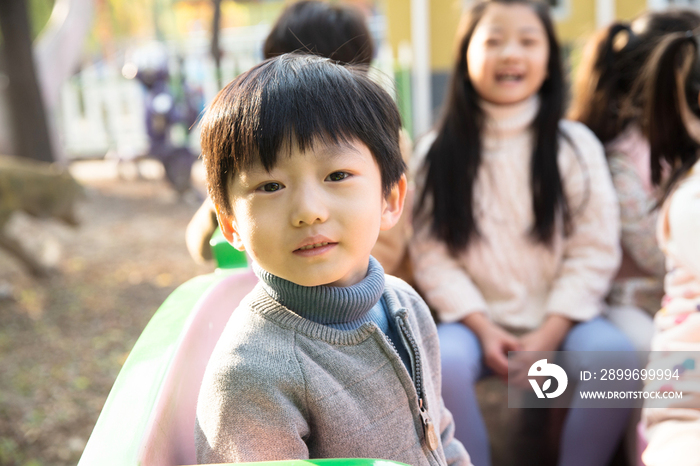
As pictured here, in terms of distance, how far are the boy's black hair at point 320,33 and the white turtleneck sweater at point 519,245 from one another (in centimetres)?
38

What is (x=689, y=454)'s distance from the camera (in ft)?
3.36

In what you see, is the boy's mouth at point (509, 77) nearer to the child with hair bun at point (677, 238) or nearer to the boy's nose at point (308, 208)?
the child with hair bun at point (677, 238)

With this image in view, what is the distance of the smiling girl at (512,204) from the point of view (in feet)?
5.01

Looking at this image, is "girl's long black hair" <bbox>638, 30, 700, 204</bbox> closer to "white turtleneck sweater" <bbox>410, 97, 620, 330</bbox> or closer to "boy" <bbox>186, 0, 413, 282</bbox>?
"white turtleneck sweater" <bbox>410, 97, 620, 330</bbox>

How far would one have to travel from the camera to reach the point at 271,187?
0.75m

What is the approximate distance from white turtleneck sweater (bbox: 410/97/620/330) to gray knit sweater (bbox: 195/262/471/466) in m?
0.71

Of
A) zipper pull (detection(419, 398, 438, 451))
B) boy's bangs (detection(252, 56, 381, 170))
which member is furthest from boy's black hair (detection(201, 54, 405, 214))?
zipper pull (detection(419, 398, 438, 451))

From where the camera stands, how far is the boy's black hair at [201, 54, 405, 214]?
2.44 ft

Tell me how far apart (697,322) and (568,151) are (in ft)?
1.89

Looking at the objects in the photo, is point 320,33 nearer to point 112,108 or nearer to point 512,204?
point 512,204

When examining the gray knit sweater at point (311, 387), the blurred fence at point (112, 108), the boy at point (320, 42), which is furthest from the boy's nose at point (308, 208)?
the blurred fence at point (112, 108)

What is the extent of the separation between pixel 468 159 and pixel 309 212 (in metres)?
0.96

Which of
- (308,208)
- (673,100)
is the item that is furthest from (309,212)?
(673,100)

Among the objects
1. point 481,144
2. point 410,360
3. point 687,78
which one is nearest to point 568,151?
point 481,144
